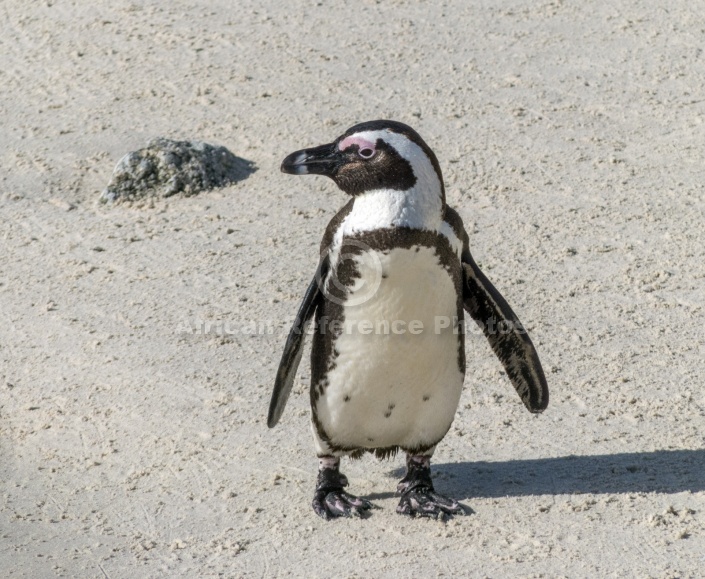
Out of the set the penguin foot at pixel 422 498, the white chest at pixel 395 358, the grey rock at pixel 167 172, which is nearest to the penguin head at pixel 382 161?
the white chest at pixel 395 358

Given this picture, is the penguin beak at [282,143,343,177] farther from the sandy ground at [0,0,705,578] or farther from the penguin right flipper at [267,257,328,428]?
the sandy ground at [0,0,705,578]

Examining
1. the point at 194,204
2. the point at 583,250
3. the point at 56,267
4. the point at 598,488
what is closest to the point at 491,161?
the point at 583,250

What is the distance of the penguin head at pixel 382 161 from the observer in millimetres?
3762

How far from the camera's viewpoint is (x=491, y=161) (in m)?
7.15

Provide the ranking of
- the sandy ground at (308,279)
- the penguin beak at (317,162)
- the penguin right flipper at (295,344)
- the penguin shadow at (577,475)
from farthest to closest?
the penguin shadow at (577,475) → the sandy ground at (308,279) → the penguin right flipper at (295,344) → the penguin beak at (317,162)

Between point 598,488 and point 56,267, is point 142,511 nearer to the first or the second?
point 598,488

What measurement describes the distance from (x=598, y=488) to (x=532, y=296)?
1.69 meters

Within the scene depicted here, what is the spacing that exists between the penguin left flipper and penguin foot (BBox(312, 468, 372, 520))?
71cm

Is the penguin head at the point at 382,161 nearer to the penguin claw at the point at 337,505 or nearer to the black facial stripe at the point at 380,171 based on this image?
the black facial stripe at the point at 380,171

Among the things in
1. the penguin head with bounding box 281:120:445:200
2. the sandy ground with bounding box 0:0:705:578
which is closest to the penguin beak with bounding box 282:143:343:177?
the penguin head with bounding box 281:120:445:200

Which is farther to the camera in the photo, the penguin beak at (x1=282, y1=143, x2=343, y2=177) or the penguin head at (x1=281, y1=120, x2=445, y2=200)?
the penguin beak at (x1=282, y1=143, x2=343, y2=177)

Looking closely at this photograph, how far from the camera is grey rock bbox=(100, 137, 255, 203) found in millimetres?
7035

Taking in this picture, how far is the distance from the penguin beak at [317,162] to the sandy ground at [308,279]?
1224 millimetres

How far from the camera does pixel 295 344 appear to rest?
13.7 ft
